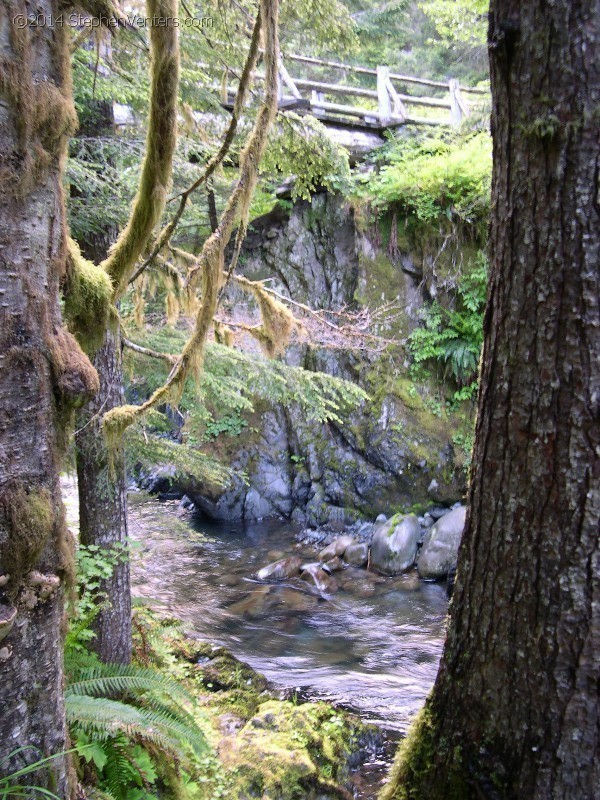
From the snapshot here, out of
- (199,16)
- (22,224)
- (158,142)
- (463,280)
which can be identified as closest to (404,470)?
(463,280)

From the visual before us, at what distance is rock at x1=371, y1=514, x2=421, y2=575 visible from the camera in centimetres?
923

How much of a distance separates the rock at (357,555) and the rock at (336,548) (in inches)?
3.9

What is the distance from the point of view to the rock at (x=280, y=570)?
902cm

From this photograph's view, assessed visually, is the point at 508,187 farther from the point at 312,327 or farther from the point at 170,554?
the point at 170,554

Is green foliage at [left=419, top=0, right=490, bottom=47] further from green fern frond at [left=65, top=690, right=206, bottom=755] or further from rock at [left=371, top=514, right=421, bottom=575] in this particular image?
green fern frond at [left=65, top=690, right=206, bottom=755]

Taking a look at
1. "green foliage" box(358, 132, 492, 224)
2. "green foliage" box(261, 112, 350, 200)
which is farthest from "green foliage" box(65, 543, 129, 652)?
"green foliage" box(358, 132, 492, 224)

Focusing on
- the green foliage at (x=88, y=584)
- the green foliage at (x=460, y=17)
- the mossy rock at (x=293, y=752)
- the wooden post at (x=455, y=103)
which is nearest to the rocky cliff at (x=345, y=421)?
the wooden post at (x=455, y=103)

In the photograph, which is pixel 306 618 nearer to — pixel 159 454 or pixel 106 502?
pixel 159 454

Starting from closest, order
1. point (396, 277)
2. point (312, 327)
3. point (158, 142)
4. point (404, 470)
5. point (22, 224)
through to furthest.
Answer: point (22, 224) → point (158, 142) → point (312, 327) → point (404, 470) → point (396, 277)

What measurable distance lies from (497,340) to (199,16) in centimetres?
480

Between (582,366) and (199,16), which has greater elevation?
(199,16)

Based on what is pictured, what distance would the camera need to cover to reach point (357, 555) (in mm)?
9594

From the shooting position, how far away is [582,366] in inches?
65.0

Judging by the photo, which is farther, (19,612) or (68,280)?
(68,280)
